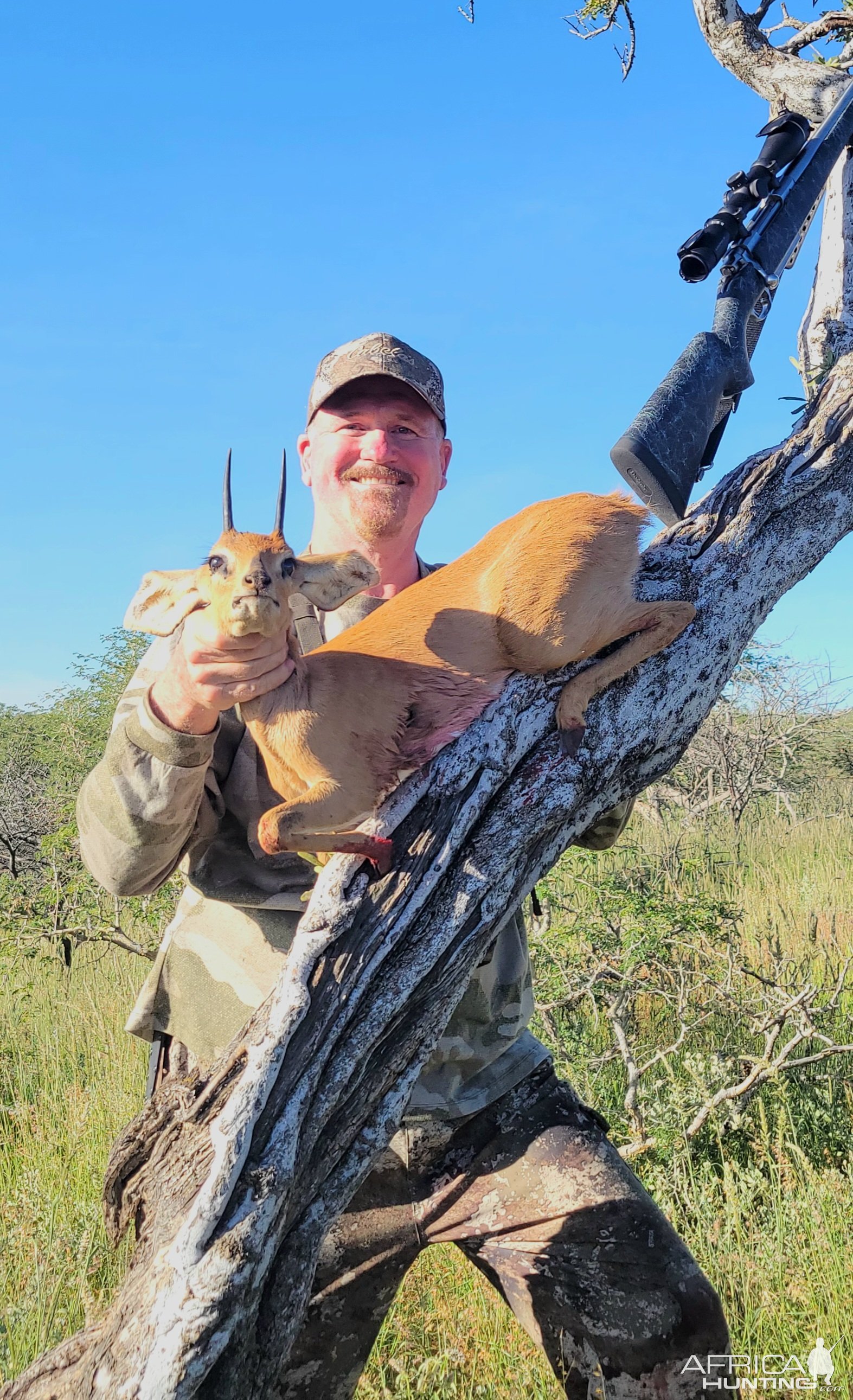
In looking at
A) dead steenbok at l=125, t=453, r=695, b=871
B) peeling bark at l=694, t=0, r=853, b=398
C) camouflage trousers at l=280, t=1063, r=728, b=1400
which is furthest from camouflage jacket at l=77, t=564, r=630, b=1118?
peeling bark at l=694, t=0, r=853, b=398

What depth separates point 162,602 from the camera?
2451 mm

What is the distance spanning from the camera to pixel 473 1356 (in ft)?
11.8

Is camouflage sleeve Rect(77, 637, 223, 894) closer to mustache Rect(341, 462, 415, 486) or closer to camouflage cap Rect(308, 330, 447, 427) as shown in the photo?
mustache Rect(341, 462, 415, 486)

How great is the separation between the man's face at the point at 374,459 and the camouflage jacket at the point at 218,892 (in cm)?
102

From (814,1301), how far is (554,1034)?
6.46 ft

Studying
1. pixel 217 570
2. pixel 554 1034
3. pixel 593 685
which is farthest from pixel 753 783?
pixel 217 570

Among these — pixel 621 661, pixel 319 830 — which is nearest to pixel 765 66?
pixel 621 661

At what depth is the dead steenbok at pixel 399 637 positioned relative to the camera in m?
2.39

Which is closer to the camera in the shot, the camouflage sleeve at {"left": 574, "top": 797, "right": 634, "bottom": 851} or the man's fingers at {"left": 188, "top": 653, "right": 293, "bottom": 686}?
the man's fingers at {"left": 188, "top": 653, "right": 293, "bottom": 686}

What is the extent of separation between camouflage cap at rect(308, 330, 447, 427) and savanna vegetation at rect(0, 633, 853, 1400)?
2141 mm

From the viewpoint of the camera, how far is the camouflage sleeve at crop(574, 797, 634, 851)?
3361mm

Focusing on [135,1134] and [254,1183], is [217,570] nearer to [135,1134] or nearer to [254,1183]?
[254,1183]

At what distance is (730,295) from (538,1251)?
11.5ft

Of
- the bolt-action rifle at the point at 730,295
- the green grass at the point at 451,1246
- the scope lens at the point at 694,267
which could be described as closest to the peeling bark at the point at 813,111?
the bolt-action rifle at the point at 730,295
